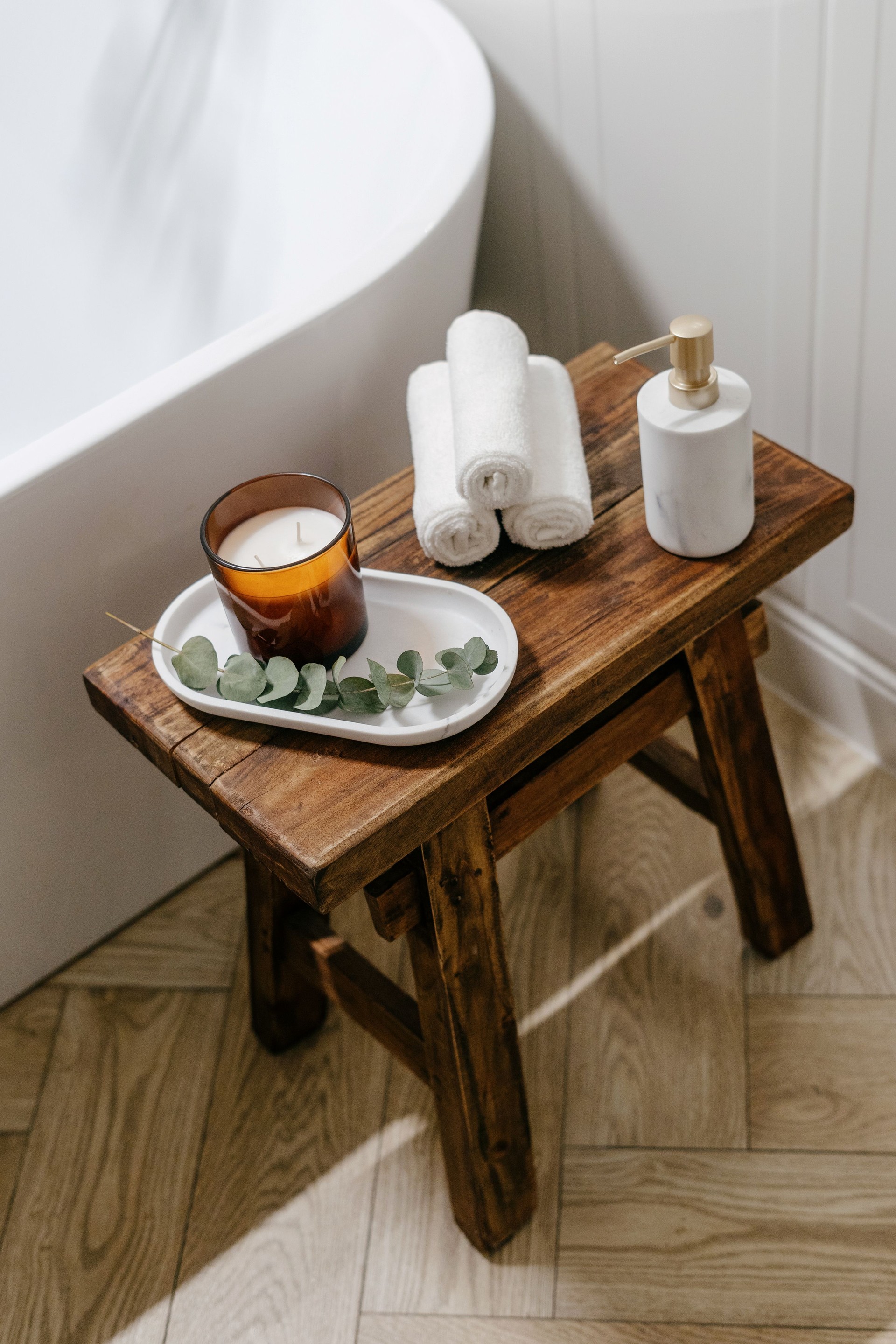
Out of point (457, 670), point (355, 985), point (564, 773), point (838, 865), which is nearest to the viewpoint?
point (457, 670)

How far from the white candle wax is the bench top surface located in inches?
3.7

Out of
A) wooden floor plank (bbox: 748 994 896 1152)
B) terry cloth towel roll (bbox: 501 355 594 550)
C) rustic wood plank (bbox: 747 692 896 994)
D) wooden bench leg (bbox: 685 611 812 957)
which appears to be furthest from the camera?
rustic wood plank (bbox: 747 692 896 994)

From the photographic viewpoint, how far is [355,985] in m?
0.99

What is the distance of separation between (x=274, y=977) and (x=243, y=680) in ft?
1.30

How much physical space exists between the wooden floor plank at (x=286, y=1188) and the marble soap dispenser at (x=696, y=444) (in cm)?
58

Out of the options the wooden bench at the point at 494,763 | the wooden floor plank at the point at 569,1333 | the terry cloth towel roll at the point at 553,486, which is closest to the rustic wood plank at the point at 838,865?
the wooden bench at the point at 494,763

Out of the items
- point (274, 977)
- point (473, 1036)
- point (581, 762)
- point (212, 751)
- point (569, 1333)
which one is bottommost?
point (569, 1333)

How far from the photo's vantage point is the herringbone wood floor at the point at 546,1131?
983 millimetres

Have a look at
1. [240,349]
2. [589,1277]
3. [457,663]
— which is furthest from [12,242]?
[589,1277]

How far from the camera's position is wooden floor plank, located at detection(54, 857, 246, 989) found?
4.02ft

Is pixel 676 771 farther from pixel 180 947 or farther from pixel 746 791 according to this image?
pixel 180 947

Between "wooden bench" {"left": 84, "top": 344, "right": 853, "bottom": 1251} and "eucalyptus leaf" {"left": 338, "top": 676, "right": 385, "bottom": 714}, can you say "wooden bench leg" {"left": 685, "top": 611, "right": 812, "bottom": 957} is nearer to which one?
"wooden bench" {"left": 84, "top": 344, "right": 853, "bottom": 1251}

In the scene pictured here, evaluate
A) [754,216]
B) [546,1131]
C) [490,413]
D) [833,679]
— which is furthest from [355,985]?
[754,216]

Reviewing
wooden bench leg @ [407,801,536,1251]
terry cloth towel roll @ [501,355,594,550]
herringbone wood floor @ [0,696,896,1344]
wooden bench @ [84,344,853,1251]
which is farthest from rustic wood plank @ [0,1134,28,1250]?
terry cloth towel roll @ [501,355,594,550]
